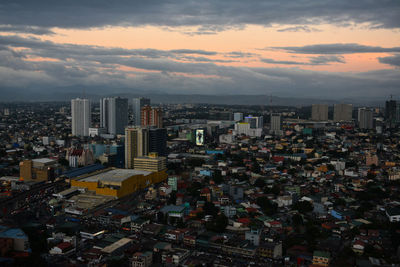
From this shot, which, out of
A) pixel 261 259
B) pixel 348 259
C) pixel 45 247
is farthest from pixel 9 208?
pixel 348 259

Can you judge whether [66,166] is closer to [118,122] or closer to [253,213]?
[253,213]

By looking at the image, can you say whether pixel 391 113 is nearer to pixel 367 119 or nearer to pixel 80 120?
pixel 367 119

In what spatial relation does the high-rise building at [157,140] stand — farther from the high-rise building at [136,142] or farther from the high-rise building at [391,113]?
the high-rise building at [391,113]

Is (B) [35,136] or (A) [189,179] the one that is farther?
(B) [35,136]

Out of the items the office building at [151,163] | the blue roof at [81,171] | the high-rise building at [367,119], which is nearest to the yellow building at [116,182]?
the office building at [151,163]

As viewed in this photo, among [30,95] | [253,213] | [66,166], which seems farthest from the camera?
[30,95]

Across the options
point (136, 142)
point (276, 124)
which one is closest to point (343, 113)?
point (276, 124)
